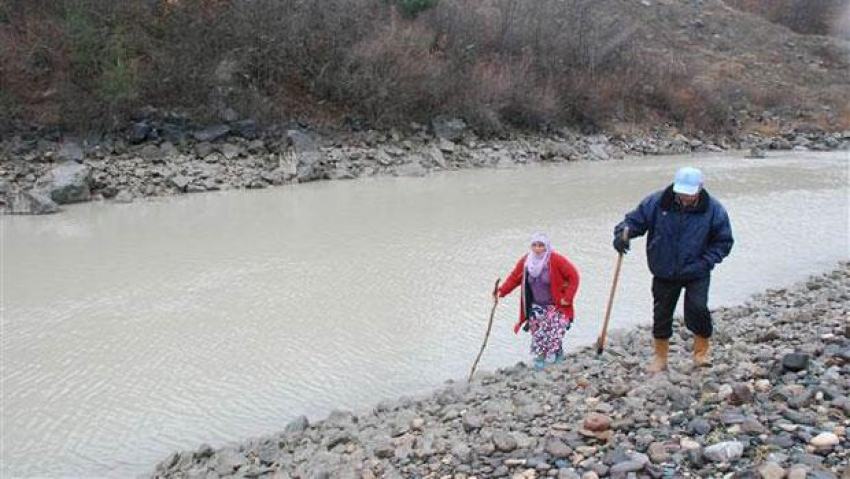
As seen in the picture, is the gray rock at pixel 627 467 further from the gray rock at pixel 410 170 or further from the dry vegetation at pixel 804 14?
the dry vegetation at pixel 804 14

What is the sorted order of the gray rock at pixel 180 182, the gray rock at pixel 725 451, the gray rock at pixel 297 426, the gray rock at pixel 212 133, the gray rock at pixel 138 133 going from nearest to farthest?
the gray rock at pixel 725 451 → the gray rock at pixel 297 426 → the gray rock at pixel 180 182 → the gray rock at pixel 138 133 → the gray rock at pixel 212 133

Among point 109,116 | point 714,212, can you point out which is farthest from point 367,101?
point 714,212

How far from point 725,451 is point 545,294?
3082 mm

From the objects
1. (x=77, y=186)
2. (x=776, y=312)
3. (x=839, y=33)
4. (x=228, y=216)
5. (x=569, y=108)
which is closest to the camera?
(x=776, y=312)

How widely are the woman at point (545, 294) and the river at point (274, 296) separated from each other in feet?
3.38

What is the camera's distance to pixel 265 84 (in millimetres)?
25500

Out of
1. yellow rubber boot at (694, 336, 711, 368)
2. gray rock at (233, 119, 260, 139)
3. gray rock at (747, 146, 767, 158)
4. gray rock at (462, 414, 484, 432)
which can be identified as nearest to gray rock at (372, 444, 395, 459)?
gray rock at (462, 414, 484, 432)

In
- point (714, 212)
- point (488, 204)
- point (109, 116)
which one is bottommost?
point (488, 204)

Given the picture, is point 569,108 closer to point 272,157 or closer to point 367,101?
point 367,101

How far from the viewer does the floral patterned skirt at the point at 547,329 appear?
6.86 meters

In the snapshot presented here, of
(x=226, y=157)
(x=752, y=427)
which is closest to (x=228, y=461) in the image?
(x=752, y=427)

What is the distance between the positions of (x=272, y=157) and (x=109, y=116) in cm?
486

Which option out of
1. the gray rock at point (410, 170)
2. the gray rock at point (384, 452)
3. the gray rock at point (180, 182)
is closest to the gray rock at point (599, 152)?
the gray rock at point (410, 170)

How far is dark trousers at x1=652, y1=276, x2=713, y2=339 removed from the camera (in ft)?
18.3
